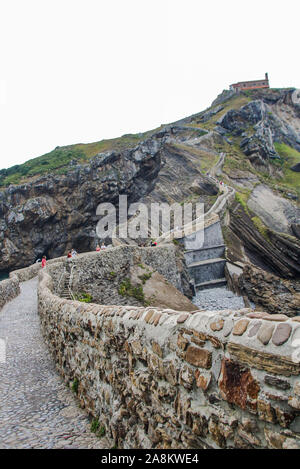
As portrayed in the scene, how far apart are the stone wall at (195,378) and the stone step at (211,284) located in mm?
19971

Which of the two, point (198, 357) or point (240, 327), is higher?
point (240, 327)

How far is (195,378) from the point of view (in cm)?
279

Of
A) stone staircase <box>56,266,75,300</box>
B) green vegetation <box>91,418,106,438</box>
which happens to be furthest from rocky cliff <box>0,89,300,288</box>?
green vegetation <box>91,418,106,438</box>

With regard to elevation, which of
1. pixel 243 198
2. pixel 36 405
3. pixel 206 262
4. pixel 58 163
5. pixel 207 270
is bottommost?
pixel 207 270

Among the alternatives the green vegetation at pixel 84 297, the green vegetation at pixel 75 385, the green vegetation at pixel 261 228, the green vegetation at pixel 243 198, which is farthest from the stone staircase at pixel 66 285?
the green vegetation at pixel 243 198

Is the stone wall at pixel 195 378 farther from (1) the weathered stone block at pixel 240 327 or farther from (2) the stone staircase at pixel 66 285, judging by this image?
(2) the stone staircase at pixel 66 285

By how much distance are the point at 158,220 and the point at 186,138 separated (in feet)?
113

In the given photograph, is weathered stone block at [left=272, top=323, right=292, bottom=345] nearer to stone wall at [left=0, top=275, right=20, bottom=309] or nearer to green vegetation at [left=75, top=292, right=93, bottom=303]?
green vegetation at [left=75, top=292, right=93, bottom=303]

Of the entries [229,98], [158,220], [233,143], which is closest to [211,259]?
[158,220]

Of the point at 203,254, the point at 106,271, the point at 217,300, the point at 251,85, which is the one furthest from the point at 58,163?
the point at 251,85

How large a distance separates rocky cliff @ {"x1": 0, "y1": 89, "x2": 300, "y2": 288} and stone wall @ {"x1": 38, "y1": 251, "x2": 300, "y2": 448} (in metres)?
23.4

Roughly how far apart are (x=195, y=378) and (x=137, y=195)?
1635 inches

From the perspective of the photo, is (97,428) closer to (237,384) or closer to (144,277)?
(237,384)

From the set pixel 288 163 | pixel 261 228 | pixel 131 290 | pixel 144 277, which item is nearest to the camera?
pixel 131 290
